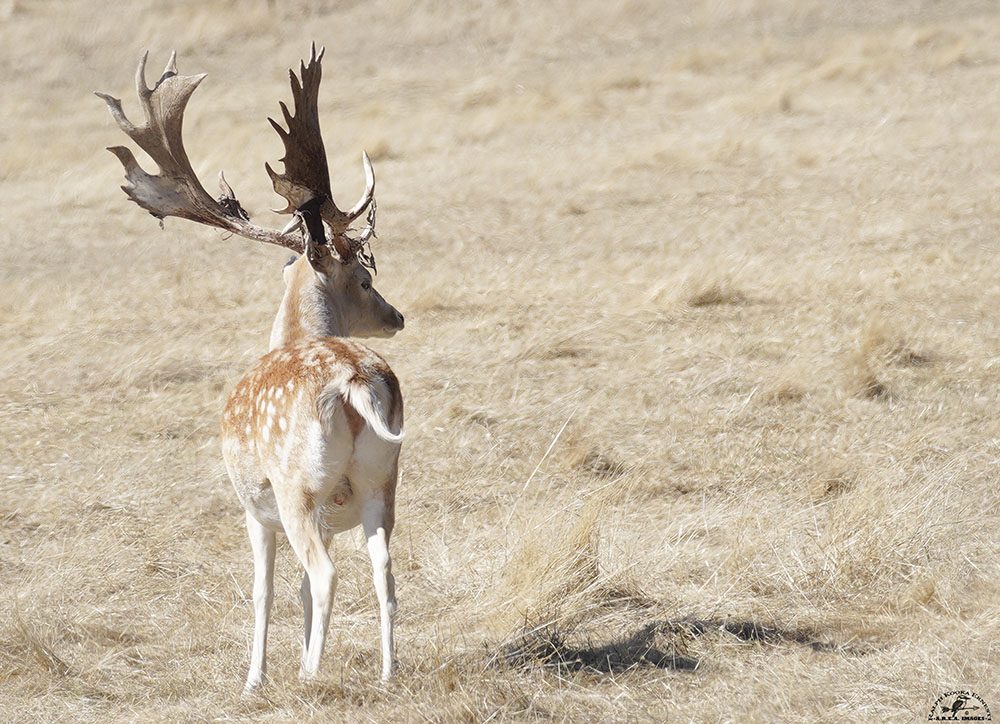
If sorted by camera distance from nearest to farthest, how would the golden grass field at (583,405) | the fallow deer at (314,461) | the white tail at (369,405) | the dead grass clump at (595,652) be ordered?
the white tail at (369,405)
the fallow deer at (314,461)
the dead grass clump at (595,652)
the golden grass field at (583,405)

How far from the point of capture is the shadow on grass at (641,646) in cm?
478

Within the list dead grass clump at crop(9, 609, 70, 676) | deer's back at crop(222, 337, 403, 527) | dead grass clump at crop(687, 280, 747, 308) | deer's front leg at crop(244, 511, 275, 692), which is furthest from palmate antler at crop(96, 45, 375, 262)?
dead grass clump at crop(687, 280, 747, 308)

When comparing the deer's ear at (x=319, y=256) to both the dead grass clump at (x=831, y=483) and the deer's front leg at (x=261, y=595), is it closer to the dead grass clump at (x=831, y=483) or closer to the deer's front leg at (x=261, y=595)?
the deer's front leg at (x=261, y=595)

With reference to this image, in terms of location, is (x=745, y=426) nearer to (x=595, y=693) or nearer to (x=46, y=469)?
(x=595, y=693)

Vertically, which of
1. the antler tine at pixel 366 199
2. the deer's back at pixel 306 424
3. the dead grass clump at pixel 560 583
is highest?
the antler tine at pixel 366 199

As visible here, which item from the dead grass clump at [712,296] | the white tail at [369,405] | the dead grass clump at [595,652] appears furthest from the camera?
the dead grass clump at [712,296]

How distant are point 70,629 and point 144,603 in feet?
1.46

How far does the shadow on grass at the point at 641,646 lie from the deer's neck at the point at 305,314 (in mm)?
1692

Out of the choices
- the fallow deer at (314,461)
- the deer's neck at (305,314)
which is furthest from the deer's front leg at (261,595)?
the deer's neck at (305,314)

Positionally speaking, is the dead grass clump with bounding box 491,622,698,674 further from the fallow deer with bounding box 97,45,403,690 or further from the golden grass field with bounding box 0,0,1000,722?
the fallow deer with bounding box 97,45,403,690

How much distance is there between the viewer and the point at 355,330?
6434 mm

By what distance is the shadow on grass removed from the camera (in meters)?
4.78

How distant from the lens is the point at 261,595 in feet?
16.1

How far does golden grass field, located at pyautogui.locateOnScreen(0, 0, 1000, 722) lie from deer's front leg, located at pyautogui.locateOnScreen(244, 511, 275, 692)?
0.39 feet
